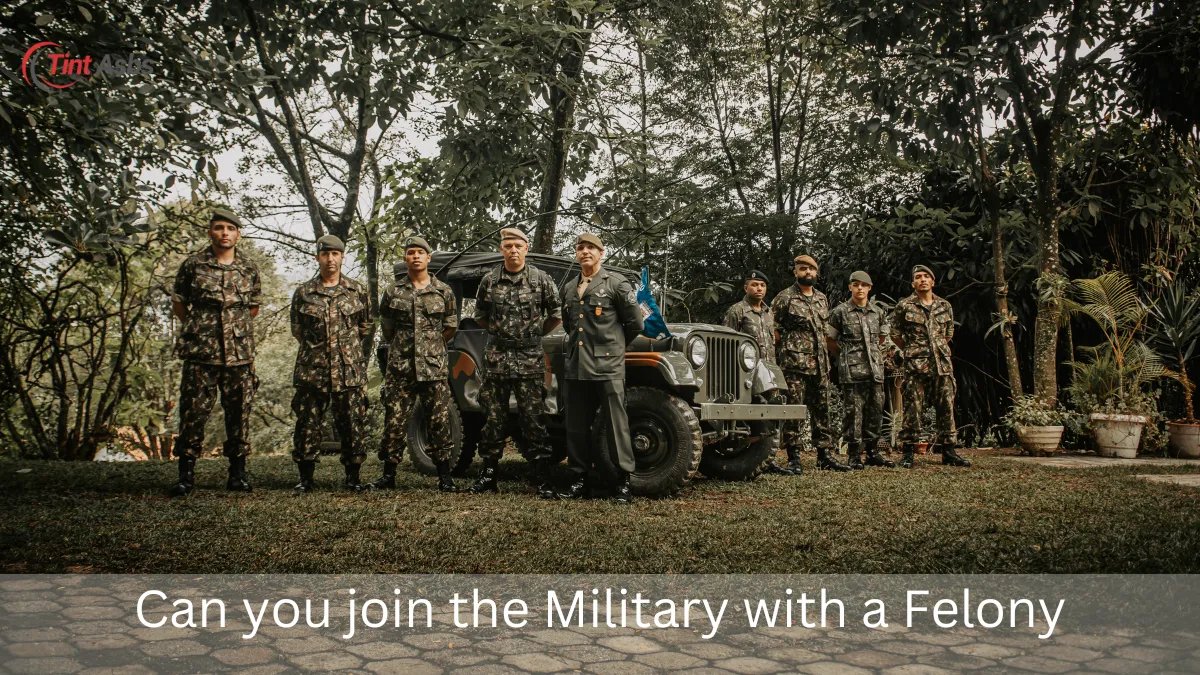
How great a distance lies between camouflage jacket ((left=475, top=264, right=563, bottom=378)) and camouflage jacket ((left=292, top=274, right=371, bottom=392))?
3.26 feet

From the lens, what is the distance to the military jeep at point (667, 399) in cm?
688

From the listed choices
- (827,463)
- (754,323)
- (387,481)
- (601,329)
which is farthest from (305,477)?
(827,463)

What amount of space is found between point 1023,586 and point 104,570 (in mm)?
4190

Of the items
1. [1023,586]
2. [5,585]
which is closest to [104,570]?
[5,585]

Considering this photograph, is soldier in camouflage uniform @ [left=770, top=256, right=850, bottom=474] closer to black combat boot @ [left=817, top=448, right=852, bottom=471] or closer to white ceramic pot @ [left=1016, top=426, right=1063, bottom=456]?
black combat boot @ [left=817, top=448, right=852, bottom=471]

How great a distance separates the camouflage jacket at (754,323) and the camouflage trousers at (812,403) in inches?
14.6

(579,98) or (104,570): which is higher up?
(579,98)

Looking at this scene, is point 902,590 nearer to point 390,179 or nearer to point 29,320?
point 29,320

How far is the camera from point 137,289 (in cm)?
1085

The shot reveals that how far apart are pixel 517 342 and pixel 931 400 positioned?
5.19 meters

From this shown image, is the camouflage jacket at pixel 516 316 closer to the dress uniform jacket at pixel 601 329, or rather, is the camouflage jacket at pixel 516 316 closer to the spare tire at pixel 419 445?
the dress uniform jacket at pixel 601 329

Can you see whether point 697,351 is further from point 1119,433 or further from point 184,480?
point 1119,433

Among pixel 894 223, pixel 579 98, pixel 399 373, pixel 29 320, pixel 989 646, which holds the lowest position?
pixel 989 646

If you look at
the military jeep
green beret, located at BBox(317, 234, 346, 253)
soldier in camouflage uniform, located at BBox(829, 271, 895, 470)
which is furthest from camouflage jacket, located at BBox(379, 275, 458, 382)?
soldier in camouflage uniform, located at BBox(829, 271, 895, 470)
